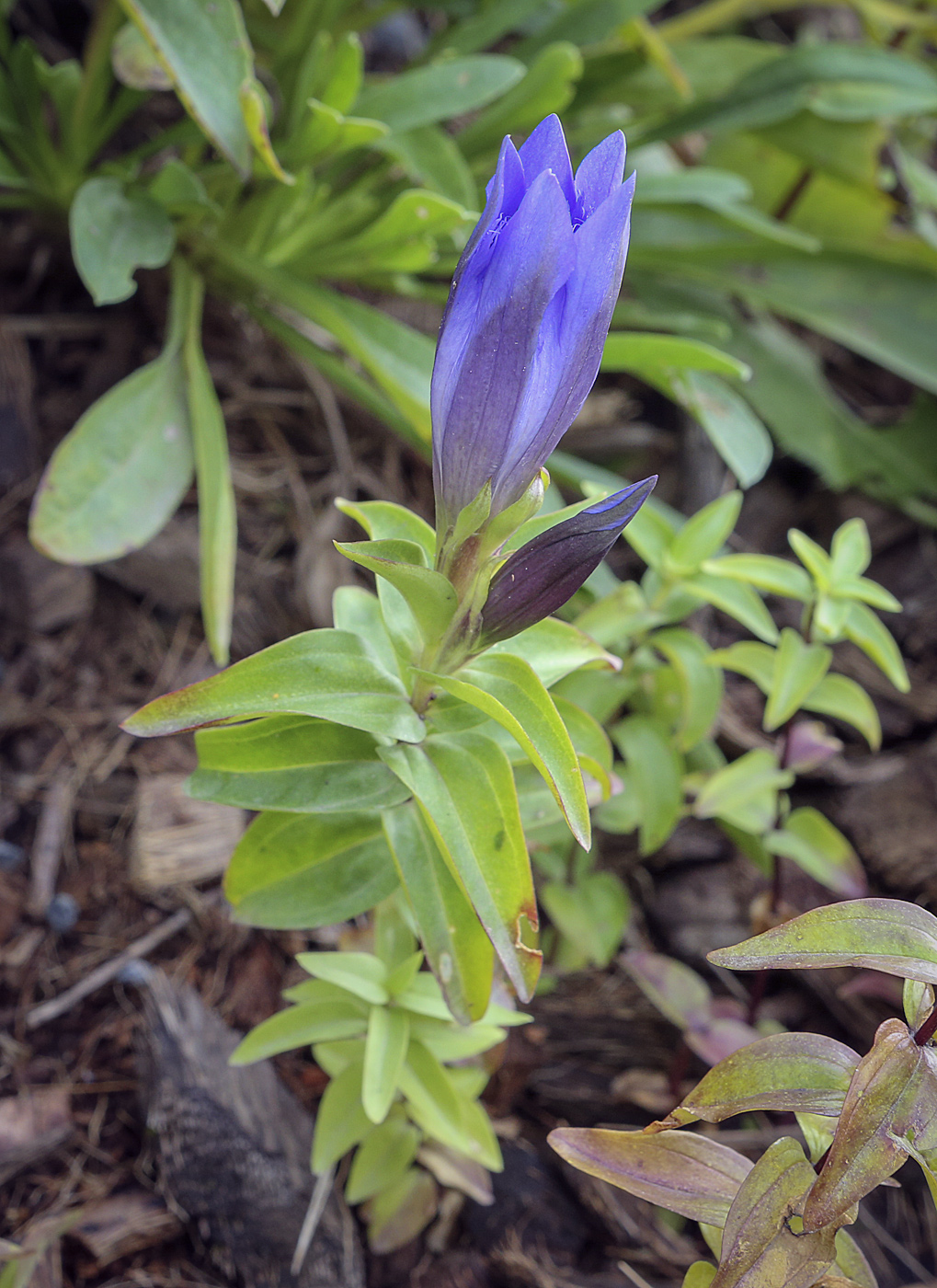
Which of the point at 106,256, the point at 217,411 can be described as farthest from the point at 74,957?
the point at 106,256

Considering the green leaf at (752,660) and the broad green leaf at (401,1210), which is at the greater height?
the green leaf at (752,660)

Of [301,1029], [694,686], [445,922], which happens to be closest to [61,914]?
[301,1029]

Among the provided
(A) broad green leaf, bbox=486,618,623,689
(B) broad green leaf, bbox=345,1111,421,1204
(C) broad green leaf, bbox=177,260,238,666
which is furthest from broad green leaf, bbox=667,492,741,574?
(B) broad green leaf, bbox=345,1111,421,1204

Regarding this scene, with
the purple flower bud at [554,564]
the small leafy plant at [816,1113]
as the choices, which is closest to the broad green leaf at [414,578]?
the purple flower bud at [554,564]

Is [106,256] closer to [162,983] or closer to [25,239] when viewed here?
[25,239]

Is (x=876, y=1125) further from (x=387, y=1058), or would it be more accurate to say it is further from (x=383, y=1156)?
Result: (x=383, y=1156)

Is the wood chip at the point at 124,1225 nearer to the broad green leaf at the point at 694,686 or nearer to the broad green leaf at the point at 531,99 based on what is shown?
the broad green leaf at the point at 694,686

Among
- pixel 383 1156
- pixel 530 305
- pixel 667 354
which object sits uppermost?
pixel 530 305
